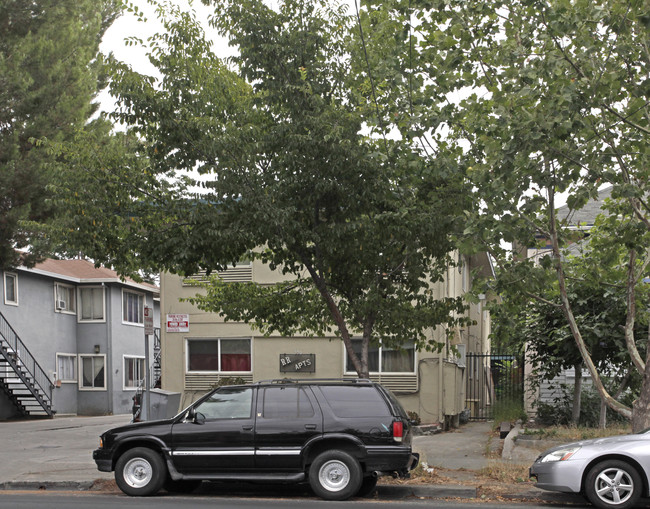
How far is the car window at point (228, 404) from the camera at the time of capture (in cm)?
1148

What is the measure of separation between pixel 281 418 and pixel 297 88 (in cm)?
468

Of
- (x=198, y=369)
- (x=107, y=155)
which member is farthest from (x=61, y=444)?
(x=107, y=155)

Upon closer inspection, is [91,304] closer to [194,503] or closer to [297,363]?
[297,363]

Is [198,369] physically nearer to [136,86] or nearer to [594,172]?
[136,86]

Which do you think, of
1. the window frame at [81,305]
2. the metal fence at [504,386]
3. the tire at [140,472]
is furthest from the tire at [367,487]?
the window frame at [81,305]

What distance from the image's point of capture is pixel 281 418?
11.3 metres

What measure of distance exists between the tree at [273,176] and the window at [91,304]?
23.8 meters

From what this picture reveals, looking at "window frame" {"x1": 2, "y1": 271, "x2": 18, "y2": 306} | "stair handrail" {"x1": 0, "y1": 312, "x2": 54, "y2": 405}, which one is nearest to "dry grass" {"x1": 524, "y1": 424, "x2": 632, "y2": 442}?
"stair handrail" {"x1": 0, "y1": 312, "x2": 54, "y2": 405}

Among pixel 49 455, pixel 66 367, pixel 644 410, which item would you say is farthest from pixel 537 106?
pixel 66 367

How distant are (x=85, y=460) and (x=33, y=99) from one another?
43.4 ft

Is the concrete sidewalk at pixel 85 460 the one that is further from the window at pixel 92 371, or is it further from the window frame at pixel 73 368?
the window at pixel 92 371

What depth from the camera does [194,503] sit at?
10.7 m

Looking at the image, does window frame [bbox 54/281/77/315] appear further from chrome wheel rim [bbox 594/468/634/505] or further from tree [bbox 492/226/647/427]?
chrome wheel rim [bbox 594/468/634/505]

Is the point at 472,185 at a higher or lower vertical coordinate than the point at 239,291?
higher
